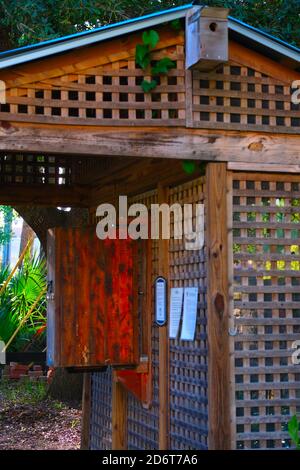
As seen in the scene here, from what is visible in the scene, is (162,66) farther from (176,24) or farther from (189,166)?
(189,166)

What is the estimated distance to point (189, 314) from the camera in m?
6.36

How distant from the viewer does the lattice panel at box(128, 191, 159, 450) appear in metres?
6.98

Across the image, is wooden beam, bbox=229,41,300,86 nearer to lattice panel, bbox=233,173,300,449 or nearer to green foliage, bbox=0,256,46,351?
lattice panel, bbox=233,173,300,449

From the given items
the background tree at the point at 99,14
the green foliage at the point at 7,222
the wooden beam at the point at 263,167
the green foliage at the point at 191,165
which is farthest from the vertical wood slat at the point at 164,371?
the green foliage at the point at 7,222

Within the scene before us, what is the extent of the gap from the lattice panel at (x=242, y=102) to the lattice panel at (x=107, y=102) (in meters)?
0.17

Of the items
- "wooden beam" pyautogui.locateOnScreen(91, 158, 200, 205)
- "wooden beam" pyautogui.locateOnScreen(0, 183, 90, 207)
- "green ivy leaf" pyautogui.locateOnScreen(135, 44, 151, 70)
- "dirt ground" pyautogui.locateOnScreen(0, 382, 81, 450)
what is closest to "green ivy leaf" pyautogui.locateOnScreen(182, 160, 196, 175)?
"wooden beam" pyautogui.locateOnScreen(91, 158, 200, 205)

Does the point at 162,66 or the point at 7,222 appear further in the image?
the point at 7,222

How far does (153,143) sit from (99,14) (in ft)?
14.8

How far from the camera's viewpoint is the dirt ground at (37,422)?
1098 cm

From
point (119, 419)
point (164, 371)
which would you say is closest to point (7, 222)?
point (119, 419)

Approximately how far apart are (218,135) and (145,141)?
57cm

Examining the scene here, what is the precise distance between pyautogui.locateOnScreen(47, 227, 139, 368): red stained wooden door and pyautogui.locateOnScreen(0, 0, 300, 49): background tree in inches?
140

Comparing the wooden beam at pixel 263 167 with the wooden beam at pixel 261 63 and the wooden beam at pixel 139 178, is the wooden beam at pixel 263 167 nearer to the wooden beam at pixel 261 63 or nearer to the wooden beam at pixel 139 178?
the wooden beam at pixel 139 178
